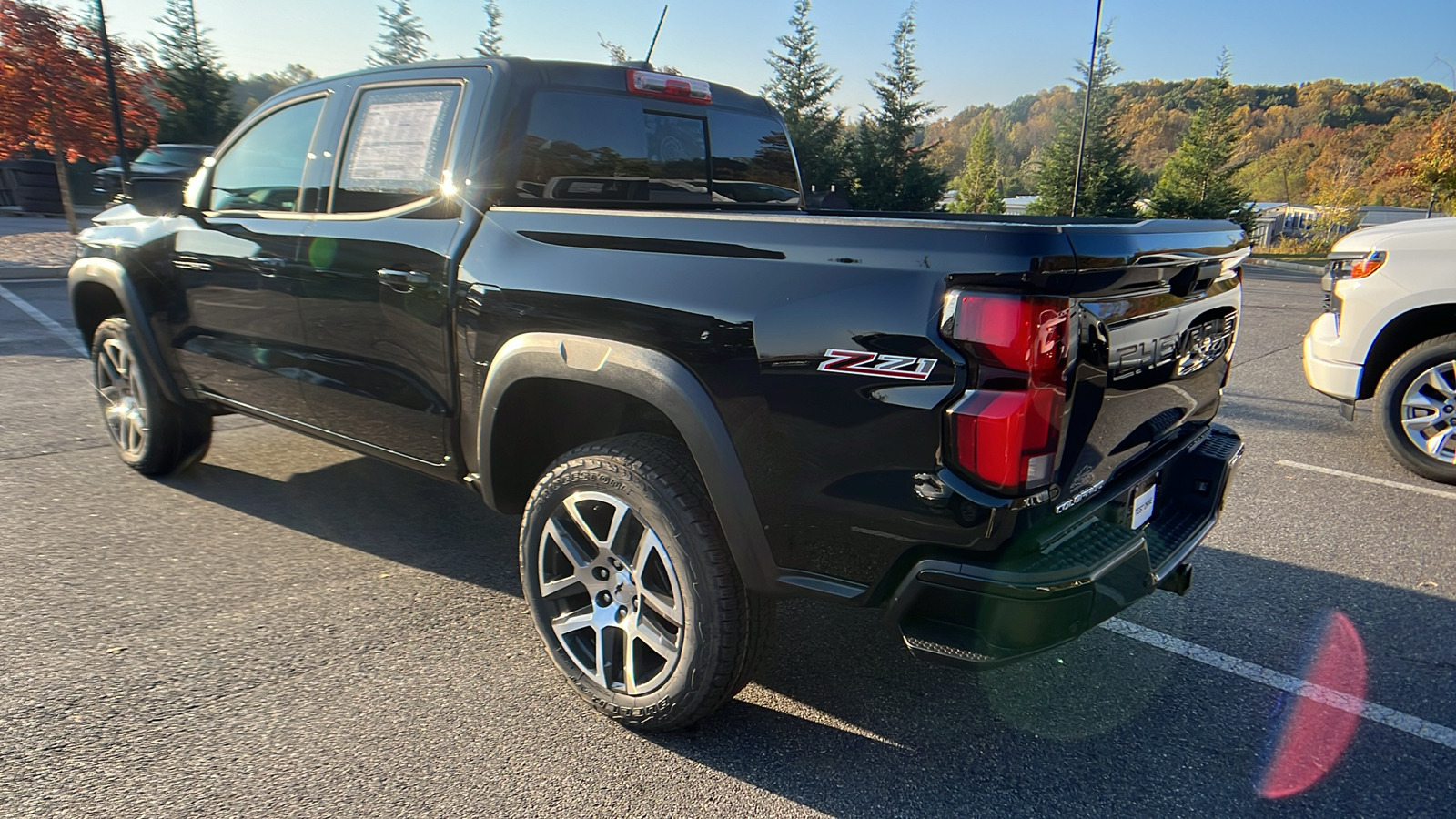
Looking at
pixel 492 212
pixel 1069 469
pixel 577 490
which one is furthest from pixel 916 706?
pixel 492 212

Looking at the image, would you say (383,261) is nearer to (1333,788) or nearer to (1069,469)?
(1069,469)

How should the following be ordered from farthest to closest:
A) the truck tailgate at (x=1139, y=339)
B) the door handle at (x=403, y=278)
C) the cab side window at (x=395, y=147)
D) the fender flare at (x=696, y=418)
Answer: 1. the cab side window at (x=395, y=147)
2. the door handle at (x=403, y=278)
3. the fender flare at (x=696, y=418)
4. the truck tailgate at (x=1139, y=339)

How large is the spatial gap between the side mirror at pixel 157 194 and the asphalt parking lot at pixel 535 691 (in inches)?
55.9

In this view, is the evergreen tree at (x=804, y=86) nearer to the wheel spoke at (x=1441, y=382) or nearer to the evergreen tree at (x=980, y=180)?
the evergreen tree at (x=980, y=180)

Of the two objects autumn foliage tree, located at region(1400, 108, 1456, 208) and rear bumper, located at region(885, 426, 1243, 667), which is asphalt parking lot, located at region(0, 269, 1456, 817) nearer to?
rear bumper, located at region(885, 426, 1243, 667)

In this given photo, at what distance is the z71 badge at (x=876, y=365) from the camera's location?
5.99ft

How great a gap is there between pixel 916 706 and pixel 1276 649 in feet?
4.52

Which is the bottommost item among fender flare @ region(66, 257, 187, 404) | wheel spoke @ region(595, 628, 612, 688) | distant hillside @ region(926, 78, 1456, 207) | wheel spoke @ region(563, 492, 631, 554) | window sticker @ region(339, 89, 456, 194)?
wheel spoke @ region(595, 628, 612, 688)

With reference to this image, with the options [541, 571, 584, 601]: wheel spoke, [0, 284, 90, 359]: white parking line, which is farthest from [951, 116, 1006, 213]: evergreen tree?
[541, 571, 584, 601]: wheel spoke

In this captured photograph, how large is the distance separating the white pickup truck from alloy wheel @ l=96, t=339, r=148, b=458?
664 centimetres

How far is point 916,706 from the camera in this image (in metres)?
2.61

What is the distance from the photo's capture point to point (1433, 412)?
15.4 feet

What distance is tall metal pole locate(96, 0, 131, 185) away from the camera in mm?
13898

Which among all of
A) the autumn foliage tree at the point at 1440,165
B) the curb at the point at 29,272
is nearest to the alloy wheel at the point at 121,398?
the curb at the point at 29,272
